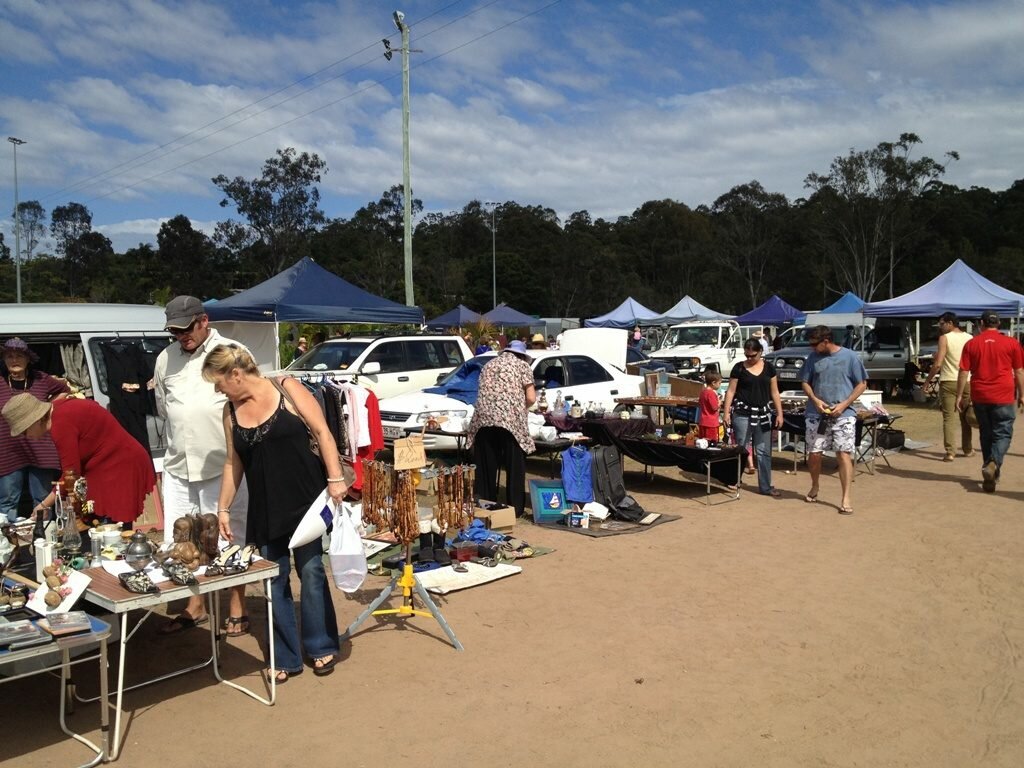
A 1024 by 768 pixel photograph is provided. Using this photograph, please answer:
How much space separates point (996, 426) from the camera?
888cm

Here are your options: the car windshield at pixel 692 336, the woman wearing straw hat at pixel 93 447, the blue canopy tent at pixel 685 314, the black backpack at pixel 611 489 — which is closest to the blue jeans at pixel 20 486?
the woman wearing straw hat at pixel 93 447

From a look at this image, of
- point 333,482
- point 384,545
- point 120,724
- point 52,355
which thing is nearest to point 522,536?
point 384,545

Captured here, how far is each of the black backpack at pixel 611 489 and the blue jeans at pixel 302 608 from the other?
4.11 metres

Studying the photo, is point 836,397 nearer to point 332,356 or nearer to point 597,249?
point 332,356

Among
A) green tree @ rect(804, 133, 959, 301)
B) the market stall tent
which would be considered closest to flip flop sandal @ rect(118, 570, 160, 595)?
the market stall tent

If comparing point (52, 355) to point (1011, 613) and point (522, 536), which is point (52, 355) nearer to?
point (522, 536)

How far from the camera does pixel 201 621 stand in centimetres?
521

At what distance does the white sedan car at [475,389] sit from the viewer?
9875mm

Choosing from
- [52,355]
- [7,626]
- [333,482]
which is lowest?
[7,626]

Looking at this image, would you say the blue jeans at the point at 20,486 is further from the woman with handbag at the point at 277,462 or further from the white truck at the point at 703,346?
the white truck at the point at 703,346

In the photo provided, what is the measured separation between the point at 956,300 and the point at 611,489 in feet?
44.8

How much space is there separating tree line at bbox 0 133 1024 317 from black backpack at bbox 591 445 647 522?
28.7 m

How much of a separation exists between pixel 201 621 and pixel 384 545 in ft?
6.57

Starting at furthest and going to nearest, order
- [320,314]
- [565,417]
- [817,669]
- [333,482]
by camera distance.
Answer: [320,314], [565,417], [817,669], [333,482]
